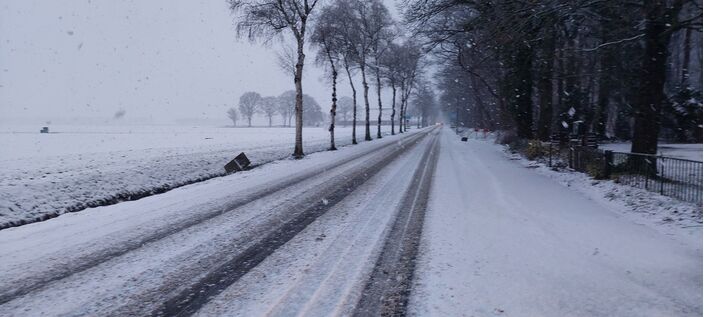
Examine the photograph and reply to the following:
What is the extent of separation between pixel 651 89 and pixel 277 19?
15.7m

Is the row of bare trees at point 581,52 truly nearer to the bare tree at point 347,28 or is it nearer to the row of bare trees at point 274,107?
the bare tree at point 347,28

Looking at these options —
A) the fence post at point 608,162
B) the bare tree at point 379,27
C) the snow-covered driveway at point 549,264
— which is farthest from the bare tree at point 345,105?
the snow-covered driveway at point 549,264

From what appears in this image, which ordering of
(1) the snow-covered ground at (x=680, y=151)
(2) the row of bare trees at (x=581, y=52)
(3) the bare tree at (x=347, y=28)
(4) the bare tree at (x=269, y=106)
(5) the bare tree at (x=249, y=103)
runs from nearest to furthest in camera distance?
(2) the row of bare trees at (x=581, y=52)
(1) the snow-covered ground at (x=680, y=151)
(3) the bare tree at (x=347, y=28)
(5) the bare tree at (x=249, y=103)
(4) the bare tree at (x=269, y=106)

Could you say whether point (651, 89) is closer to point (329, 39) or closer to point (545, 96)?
point (545, 96)

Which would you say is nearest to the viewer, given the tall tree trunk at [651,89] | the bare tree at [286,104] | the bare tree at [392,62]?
the tall tree trunk at [651,89]

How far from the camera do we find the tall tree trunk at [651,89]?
33.5ft

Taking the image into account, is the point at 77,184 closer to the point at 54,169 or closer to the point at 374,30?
the point at 54,169

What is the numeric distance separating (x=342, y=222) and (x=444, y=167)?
9052mm

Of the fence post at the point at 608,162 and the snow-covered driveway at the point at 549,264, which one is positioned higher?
the fence post at the point at 608,162

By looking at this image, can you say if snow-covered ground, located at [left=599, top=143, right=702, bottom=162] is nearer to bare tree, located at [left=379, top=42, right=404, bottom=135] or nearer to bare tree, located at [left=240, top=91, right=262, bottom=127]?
bare tree, located at [left=379, top=42, right=404, bottom=135]

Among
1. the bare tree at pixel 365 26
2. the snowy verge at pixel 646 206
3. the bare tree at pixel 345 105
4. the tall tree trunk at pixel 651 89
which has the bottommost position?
the snowy verge at pixel 646 206

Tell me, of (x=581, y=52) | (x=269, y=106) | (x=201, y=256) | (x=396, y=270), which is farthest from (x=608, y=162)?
(x=269, y=106)

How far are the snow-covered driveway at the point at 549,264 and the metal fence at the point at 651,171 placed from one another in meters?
1.41

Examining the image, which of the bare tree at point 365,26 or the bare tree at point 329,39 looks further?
the bare tree at point 365,26
